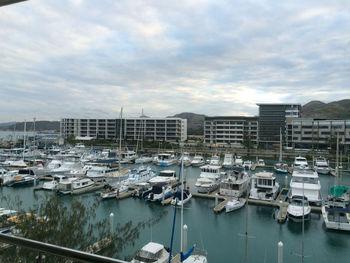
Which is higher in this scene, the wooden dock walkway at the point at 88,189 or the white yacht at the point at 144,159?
the white yacht at the point at 144,159

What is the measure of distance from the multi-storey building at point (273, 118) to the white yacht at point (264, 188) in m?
34.0

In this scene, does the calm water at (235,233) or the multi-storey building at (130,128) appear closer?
the calm water at (235,233)

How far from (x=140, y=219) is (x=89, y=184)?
22.3 ft

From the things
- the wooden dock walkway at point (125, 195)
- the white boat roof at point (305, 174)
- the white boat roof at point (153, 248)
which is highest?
the white boat roof at point (305, 174)

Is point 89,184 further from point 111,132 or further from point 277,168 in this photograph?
point 111,132

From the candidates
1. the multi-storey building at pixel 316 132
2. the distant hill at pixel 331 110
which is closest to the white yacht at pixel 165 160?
the multi-storey building at pixel 316 132

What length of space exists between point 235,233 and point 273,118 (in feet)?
134

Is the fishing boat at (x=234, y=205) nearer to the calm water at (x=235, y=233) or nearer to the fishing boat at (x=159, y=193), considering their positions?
the calm water at (x=235, y=233)

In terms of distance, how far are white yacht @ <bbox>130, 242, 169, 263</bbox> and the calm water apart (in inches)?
43.4

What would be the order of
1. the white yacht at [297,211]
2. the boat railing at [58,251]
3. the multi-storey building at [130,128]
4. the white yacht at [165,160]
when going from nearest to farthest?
the boat railing at [58,251]
the white yacht at [297,211]
the white yacht at [165,160]
the multi-storey building at [130,128]

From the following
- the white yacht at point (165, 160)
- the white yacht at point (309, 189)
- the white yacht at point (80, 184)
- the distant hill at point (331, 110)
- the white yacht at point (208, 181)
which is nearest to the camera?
the white yacht at point (309, 189)

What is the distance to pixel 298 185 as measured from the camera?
1471 centimetres

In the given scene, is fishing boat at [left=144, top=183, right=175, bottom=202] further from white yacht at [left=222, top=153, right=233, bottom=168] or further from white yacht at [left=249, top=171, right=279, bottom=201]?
white yacht at [left=222, top=153, right=233, bottom=168]

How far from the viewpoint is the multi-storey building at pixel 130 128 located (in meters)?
53.8
